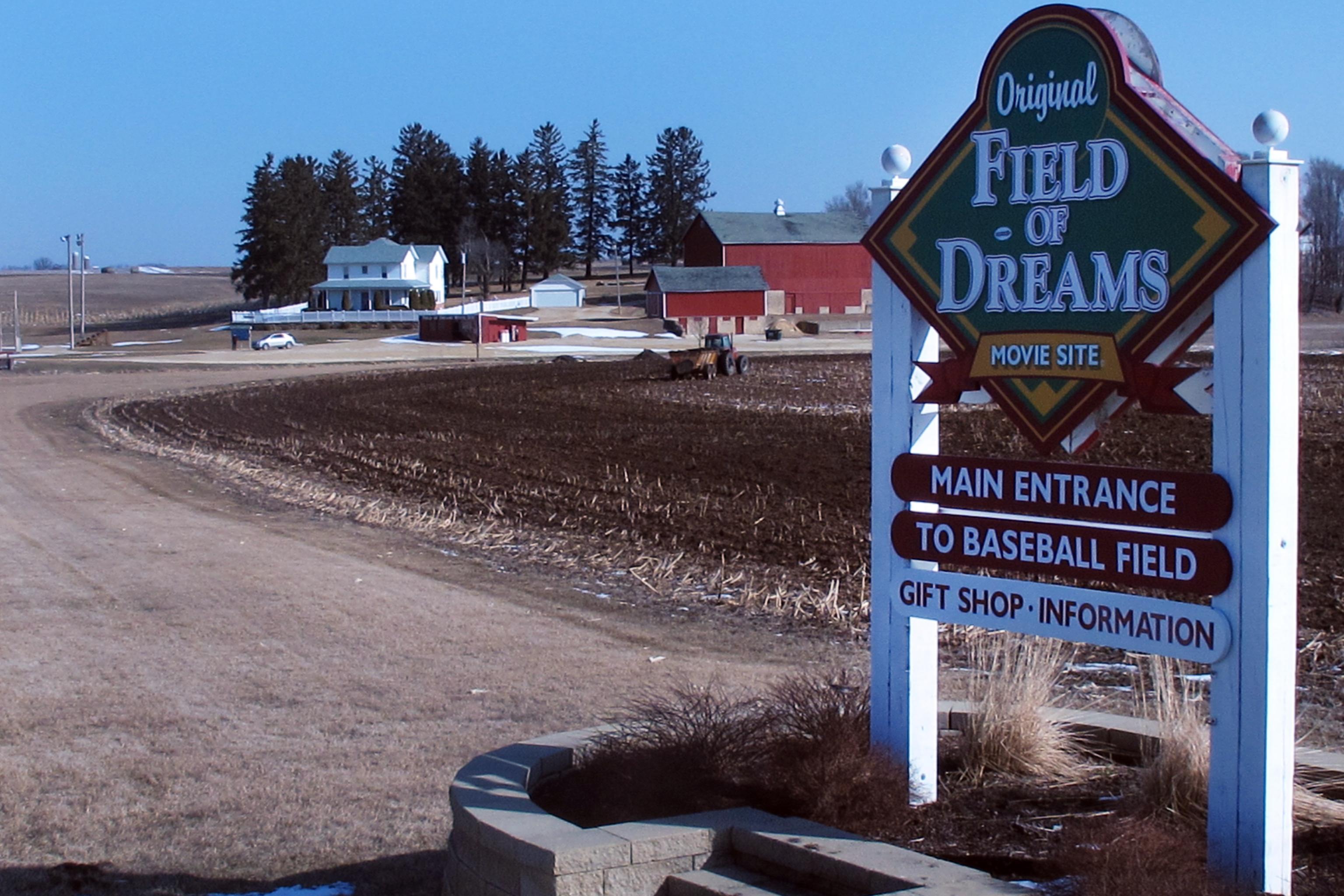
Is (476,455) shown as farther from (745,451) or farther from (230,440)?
(230,440)

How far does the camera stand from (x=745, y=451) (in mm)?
22688

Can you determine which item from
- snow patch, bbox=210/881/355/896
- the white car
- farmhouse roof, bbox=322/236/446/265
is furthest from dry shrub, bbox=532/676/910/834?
farmhouse roof, bbox=322/236/446/265

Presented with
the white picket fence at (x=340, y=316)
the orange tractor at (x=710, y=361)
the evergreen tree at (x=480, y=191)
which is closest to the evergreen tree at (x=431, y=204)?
the evergreen tree at (x=480, y=191)

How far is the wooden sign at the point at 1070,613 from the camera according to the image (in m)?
4.42

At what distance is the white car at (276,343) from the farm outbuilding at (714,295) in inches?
904

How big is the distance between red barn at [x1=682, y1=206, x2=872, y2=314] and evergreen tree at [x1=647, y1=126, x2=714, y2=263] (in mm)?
45655

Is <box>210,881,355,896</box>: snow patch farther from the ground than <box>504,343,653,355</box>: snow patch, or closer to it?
closer to it

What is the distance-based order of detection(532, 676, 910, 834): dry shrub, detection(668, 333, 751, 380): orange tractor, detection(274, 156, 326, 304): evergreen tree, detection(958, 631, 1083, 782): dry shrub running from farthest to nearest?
detection(274, 156, 326, 304): evergreen tree, detection(668, 333, 751, 380): orange tractor, detection(958, 631, 1083, 782): dry shrub, detection(532, 676, 910, 834): dry shrub

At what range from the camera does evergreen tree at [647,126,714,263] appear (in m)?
142

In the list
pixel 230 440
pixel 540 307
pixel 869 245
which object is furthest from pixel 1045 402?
pixel 540 307

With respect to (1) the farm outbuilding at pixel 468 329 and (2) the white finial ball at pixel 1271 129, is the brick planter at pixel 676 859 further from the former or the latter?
(1) the farm outbuilding at pixel 468 329

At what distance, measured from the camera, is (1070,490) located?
4.77m

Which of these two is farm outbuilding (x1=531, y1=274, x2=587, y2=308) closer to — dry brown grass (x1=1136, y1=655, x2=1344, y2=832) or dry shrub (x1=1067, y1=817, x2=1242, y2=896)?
dry brown grass (x1=1136, y1=655, x2=1344, y2=832)

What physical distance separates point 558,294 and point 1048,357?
352 ft
